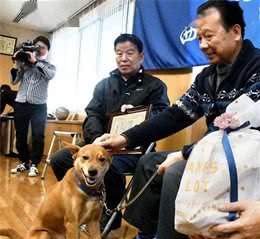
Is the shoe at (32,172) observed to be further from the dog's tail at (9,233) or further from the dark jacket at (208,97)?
the dark jacket at (208,97)

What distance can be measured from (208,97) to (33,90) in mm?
2861

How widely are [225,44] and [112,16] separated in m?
3.24

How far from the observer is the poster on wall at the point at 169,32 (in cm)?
228

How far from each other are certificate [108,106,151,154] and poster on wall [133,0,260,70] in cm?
69

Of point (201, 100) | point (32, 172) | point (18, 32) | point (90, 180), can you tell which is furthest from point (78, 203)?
point (18, 32)

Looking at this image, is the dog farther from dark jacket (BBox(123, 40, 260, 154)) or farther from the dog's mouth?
dark jacket (BBox(123, 40, 260, 154))

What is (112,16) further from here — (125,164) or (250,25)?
(125,164)

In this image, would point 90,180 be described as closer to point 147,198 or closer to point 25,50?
point 147,198

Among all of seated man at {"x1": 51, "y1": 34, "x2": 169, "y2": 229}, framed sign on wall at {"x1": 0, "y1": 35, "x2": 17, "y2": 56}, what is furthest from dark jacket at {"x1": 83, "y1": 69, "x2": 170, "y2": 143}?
framed sign on wall at {"x1": 0, "y1": 35, "x2": 17, "y2": 56}

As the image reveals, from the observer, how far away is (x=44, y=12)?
5.30 m

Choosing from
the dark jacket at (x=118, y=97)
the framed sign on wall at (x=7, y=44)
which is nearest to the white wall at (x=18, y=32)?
the framed sign on wall at (x=7, y=44)

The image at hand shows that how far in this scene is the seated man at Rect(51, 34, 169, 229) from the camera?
184 centimetres

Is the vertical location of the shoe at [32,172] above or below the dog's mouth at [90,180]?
below

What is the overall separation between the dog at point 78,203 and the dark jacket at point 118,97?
41 cm
